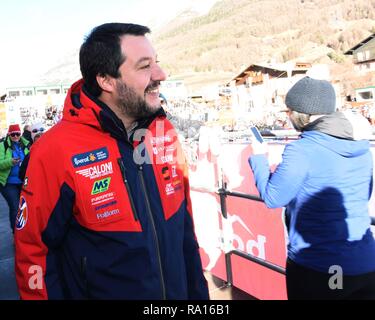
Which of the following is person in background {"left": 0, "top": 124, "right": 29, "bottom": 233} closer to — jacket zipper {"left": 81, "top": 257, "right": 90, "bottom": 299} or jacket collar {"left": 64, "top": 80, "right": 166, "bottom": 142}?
jacket collar {"left": 64, "top": 80, "right": 166, "bottom": 142}

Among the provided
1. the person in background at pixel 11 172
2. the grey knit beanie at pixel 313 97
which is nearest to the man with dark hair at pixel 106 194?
the grey knit beanie at pixel 313 97

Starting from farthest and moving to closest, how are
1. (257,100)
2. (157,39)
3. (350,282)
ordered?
(157,39) < (257,100) < (350,282)

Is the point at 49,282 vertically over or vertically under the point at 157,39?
under

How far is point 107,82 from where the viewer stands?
60.2 inches

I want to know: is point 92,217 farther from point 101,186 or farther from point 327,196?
point 327,196

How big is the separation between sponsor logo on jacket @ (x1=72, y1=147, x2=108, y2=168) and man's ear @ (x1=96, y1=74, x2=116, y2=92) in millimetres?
242

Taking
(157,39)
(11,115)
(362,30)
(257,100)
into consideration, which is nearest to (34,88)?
(11,115)

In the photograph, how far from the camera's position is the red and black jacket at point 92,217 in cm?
135

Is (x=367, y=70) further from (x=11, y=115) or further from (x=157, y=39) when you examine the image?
(x=157, y=39)

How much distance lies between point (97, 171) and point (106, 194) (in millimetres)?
84

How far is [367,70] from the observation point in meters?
56.8
